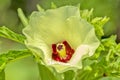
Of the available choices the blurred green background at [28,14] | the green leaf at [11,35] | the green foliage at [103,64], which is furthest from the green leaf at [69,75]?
the blurred green background at [28,14]

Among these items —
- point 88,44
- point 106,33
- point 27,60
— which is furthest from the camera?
point 106,33

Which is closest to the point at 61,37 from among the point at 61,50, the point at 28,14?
the point at 61,50

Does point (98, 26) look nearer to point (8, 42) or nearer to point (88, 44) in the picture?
point (88, 44)

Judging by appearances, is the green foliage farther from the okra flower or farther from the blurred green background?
the blurred green background

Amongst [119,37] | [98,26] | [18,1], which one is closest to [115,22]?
[119,37]

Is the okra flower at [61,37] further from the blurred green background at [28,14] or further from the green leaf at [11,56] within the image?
the blurred green background at [28,14]

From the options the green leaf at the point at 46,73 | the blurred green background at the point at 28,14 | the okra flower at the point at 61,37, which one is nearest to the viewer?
the okra flower at the point at 61,37

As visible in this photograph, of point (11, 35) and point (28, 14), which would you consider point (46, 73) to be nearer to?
point (11, 35)
